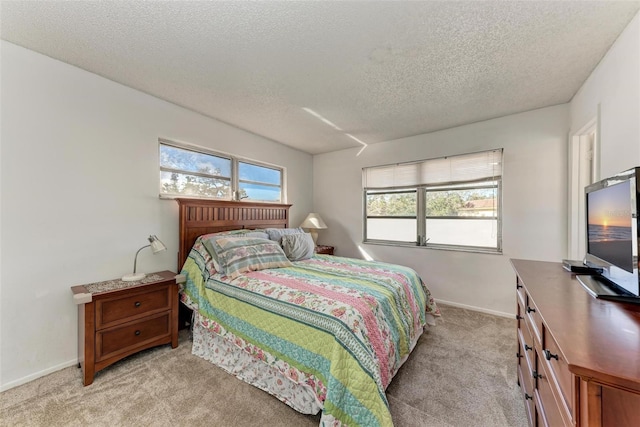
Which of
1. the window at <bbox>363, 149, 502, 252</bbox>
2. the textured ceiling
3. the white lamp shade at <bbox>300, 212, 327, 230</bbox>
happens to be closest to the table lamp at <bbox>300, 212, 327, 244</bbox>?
the white lamp shade at <bbox>300, 212, 327, 230</bbox>

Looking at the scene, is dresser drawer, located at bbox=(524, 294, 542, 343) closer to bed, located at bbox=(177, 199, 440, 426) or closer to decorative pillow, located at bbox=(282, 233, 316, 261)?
bed, located at bbox=(177, 199, 440, 426)

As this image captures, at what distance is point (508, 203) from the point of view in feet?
9.99

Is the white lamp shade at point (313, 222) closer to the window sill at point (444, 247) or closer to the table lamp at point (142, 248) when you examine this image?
the window sill at point (444, 247)

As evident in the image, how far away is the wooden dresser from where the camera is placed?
0.61m

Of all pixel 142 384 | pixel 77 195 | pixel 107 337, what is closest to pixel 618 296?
pixel 142 384

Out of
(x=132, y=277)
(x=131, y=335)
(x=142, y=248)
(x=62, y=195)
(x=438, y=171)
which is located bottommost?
(x=131, y=335)

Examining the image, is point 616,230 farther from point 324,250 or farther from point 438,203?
point 324,250

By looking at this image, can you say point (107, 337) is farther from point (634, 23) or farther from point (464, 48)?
point (634, 23)

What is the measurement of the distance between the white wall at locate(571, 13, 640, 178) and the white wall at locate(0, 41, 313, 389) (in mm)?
3821

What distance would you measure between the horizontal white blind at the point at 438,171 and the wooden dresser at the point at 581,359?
2.17 m

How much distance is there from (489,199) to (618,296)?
238cm

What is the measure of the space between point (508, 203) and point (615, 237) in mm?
2059

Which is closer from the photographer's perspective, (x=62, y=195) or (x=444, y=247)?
(x=62, y=195)

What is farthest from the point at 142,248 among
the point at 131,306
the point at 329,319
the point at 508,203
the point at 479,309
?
the point at 508,203
